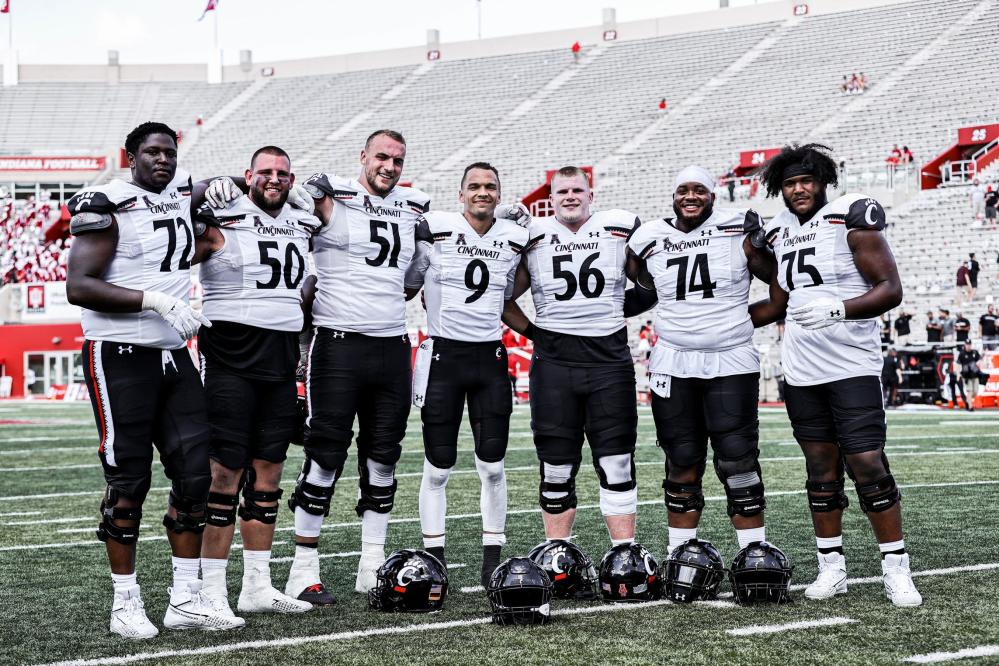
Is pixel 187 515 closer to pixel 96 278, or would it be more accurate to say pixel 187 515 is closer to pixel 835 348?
pixel 96 278

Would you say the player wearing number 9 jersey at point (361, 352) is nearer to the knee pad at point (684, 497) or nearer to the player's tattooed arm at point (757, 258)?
Result: the knee pad at point (684, 497)

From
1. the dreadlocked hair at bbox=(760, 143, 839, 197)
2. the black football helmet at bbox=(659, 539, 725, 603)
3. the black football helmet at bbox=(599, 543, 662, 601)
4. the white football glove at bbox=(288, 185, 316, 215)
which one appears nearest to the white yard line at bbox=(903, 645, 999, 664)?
the black football helmet at bbox=(659, 539, 725, 603)

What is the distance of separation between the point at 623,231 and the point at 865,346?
4.29ft

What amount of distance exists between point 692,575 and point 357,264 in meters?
2.12

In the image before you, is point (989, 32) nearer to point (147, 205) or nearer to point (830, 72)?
point (830, 72)

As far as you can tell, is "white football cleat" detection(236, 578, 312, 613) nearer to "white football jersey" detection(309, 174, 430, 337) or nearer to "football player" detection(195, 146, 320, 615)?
"football player" detection(195, 146, 320, 615)

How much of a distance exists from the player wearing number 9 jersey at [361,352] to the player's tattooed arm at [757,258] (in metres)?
1.63

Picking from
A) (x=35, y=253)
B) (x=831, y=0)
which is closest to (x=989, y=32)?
(x=831, y=0)

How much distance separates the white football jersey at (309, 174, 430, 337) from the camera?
5.50 metres

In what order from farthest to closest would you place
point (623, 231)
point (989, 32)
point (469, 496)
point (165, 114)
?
point (165, 114)
point (989, 32)
point (469, 496)
point (623, 231)

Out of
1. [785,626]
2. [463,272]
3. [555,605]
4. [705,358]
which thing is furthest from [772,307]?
[555,605]

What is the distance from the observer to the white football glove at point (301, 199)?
17.6 feet

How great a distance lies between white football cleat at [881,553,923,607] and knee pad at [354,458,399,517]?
88.8 inches

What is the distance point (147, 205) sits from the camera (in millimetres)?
4715
